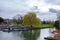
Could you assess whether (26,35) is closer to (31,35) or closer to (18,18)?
(31,35)

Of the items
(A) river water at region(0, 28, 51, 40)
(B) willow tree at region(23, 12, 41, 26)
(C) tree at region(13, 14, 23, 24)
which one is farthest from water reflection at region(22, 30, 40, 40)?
(C) tree at region(13, 14, 23, 24)

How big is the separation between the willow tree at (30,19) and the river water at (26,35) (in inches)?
10.8

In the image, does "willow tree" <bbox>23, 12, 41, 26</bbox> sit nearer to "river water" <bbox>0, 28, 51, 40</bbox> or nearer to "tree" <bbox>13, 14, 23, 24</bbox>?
"tree" <bbox>13, 14, 23, 24</bbox>

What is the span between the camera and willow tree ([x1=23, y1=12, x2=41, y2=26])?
16.0 feet

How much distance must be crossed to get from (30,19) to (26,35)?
543 mm

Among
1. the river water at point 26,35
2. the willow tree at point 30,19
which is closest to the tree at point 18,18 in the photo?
the willow tree at point 30,19

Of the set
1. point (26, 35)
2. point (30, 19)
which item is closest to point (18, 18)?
point (30, 19)

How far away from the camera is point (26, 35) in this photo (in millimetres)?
5113

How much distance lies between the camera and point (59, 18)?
498cm

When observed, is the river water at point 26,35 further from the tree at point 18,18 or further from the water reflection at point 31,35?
the tree at point 18,18

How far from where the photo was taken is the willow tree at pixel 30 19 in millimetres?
4887

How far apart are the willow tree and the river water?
275 mm

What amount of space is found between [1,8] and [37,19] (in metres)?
1.14

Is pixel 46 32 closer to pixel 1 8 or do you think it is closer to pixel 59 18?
pixel 59 18
